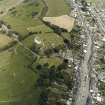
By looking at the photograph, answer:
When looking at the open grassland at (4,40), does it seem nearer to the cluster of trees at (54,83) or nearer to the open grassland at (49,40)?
the open grassland at (49,40)

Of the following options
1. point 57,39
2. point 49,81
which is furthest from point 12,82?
point 57,39

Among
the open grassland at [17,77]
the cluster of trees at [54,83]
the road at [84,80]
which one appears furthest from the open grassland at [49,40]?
the cluster of trees at [54,83]

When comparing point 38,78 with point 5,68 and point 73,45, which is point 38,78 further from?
point 73,45

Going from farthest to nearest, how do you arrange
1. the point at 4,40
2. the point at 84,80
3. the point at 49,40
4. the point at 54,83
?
the point at 4,40 → the point at 49,40 → the point at 84,80 → the point at 54,83

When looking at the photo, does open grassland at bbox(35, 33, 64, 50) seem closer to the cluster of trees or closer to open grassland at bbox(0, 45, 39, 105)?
open grassland at bbox(0, 45, 39, 105)

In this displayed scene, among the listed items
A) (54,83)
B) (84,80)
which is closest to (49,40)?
(84,80)

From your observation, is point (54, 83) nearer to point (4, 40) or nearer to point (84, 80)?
point (84, 80)
